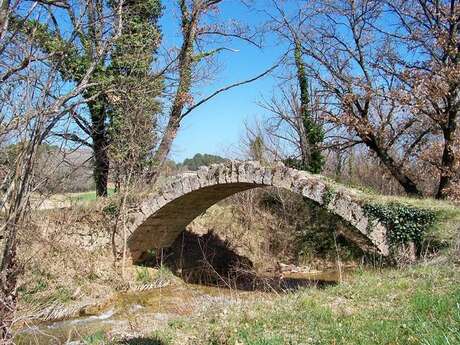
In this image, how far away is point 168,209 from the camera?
13.1 meters

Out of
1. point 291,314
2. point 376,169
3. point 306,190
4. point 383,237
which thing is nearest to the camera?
point 291,314

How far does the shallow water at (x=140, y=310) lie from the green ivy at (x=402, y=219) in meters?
2.58

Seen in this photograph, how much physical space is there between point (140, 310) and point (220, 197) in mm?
4621

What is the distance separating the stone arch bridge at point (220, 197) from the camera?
10023 millimetres

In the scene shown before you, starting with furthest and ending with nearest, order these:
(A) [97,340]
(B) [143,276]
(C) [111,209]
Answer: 1. (C) [111,209]
2. (B) [143,276]
3. (A) [97,340]

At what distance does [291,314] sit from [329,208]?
218 inches

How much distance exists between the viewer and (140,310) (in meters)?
9.98

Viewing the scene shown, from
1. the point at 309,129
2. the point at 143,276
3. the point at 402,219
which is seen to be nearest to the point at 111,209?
the point at 143,276

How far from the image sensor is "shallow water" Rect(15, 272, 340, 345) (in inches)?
305

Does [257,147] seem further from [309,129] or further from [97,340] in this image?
[97,340]

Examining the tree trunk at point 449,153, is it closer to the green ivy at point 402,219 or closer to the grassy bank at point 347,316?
the green ivy at point 402,219

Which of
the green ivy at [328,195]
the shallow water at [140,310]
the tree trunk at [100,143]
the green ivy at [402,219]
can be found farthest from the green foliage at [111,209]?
the green ivy at [402,219]

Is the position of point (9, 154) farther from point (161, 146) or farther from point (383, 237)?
point (161, 146)

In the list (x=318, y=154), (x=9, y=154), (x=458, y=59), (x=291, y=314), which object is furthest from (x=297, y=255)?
(x=9, y=154)
